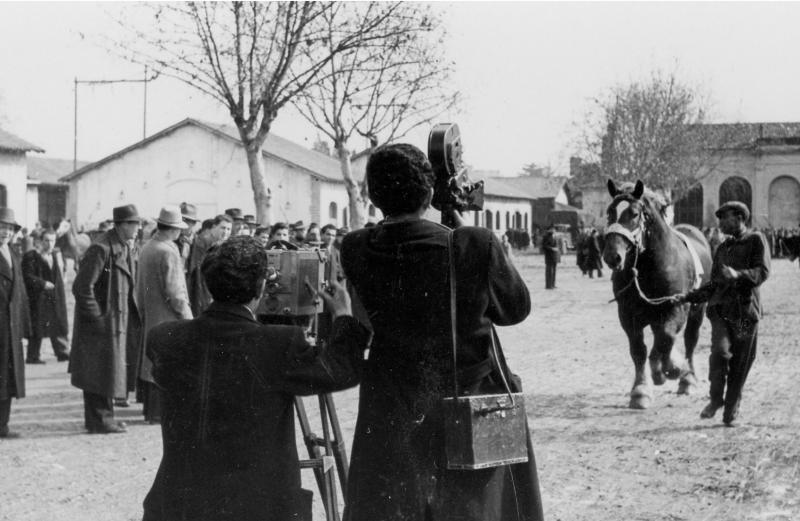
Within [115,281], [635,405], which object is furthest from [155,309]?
[635,405]

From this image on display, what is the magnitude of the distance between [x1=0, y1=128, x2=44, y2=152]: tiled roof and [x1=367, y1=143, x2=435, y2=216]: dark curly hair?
40.0m

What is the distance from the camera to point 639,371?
8.81 metres

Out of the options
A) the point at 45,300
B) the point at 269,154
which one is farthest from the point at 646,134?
the point at 45,300

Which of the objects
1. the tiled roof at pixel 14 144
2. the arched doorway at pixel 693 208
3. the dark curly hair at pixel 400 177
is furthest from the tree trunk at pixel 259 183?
the arched doorway at pixel 693 208

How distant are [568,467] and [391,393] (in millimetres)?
3715

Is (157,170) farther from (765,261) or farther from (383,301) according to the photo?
(383,301)

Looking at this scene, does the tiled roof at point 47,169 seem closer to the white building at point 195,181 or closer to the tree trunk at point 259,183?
the white building at point 195,181

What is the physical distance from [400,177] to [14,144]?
40.8m

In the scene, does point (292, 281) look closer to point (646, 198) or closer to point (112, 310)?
point (112, 310)

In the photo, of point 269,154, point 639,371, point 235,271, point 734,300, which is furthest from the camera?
point 269,154

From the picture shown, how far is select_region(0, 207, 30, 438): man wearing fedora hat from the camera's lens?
7.68m

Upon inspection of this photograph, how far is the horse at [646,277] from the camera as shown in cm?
844

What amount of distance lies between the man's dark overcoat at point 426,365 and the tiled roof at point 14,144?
4008 cm

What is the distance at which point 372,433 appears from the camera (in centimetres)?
324
